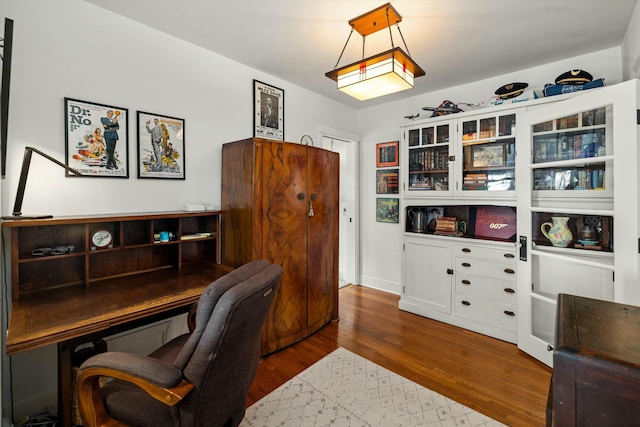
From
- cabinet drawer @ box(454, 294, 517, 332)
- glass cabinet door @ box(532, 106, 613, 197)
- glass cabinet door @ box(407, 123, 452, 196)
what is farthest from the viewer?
glass cabinet door @ box(407, 123, 452, 196)

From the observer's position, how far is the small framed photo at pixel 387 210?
3.96 m

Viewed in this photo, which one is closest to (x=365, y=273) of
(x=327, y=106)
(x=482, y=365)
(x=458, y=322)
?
(x=458, y=322)

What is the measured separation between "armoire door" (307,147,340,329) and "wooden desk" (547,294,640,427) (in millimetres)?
2169

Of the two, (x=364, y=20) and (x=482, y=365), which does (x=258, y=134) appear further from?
(x=482, y=365)

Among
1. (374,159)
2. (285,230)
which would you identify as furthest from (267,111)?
(374,159)

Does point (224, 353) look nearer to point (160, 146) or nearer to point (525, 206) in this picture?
point (160, 146)

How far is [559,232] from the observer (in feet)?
7.61

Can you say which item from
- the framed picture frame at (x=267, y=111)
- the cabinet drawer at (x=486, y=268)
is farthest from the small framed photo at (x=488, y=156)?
the framed picture frame at (x=267, y=111)

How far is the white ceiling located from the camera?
1967mm

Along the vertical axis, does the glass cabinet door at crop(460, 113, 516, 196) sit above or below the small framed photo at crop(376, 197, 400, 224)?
above

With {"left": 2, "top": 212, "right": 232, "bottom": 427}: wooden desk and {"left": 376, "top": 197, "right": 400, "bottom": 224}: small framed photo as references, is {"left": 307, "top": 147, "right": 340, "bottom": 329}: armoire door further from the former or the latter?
{"left": 376, "top": 197, "right": 400, "bottom": 224}: small framed photo

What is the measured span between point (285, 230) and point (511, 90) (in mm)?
2528

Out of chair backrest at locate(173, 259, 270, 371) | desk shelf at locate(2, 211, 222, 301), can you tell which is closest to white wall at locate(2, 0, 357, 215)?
desk shelf at locate(2, 211, 222, 301)

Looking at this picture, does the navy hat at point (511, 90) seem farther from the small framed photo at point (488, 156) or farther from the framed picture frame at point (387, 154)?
the framed picture frame at point (387, 154)
